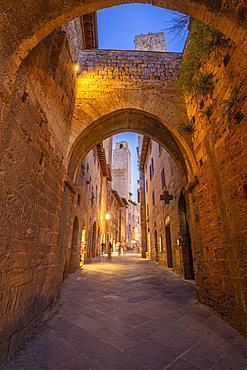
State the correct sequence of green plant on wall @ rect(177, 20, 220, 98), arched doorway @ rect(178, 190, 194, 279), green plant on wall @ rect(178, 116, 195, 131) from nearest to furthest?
1. green plant on wall @ rect(177, 20, 220, 98)
2. green plant on wall @ rect(178, 116, 195, 131)
3. arched doorway @ rect(178, 190, 194, 279)

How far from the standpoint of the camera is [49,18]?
7.55ft

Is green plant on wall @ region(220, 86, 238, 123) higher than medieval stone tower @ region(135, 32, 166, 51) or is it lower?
lower

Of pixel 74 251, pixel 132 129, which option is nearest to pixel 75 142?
pixel 132 129

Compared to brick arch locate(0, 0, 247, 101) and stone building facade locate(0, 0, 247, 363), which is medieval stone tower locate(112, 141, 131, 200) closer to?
stone building facade locate(0, 0, 247, 363)

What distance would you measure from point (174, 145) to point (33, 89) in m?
4.07

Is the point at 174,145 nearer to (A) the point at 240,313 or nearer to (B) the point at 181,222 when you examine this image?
(B) the point at 181,222

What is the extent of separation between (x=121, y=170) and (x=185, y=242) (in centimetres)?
3402

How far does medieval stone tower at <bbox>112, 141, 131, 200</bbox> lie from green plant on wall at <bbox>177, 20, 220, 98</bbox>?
113ft

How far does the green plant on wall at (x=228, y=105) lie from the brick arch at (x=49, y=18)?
0.63m

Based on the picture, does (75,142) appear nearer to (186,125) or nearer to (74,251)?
(186,125)

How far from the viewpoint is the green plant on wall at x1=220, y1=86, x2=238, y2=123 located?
111 inches

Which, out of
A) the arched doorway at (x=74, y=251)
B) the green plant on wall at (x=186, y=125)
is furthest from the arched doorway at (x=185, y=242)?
the arched doorway at (x=74, y=251)

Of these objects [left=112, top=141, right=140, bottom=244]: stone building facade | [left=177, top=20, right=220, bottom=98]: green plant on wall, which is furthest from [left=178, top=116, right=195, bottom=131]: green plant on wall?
[left=112, top=141, right=140, bottom=244]: stone building facade

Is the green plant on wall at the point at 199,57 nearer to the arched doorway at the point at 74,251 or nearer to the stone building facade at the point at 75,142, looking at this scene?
the stone building facade at the point at 75,142
